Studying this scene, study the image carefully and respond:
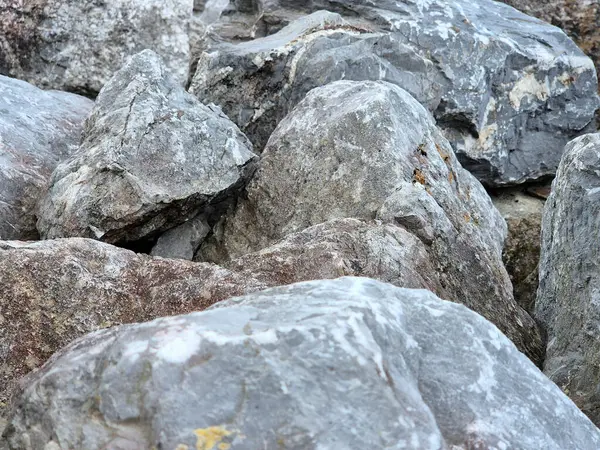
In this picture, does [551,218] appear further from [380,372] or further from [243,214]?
[380,372]

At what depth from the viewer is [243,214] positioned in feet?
15.5

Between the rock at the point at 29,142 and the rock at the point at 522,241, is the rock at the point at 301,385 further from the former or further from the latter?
Result: the rock at the point at 522,241

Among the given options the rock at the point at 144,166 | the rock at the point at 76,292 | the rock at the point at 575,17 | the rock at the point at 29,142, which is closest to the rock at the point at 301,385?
the rock at the point at 76,292

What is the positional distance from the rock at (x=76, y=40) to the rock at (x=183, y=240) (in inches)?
79.4

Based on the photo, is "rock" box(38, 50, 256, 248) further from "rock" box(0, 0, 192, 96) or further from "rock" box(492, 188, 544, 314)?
"rock" box(492, 188, 544, 314)

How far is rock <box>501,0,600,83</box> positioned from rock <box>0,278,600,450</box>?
589 cm

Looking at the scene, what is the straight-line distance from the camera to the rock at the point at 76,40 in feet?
20.8

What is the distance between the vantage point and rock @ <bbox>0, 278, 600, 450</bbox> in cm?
220

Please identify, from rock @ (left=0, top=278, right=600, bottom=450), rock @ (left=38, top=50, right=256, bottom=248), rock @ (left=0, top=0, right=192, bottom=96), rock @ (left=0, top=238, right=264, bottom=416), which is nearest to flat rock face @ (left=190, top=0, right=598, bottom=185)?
rock @ (left=0, top=0, right=192, bottom=96)

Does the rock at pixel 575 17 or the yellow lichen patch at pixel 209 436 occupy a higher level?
the rock at pixel 575 17

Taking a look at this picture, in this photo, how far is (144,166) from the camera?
14.2 ft

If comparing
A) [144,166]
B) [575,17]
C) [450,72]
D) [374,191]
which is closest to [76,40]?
[144,166]

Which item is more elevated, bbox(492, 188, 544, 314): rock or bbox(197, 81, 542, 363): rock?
bbox(197, 81, 542, 363): rock

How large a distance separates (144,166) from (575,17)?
5154 millimetres
